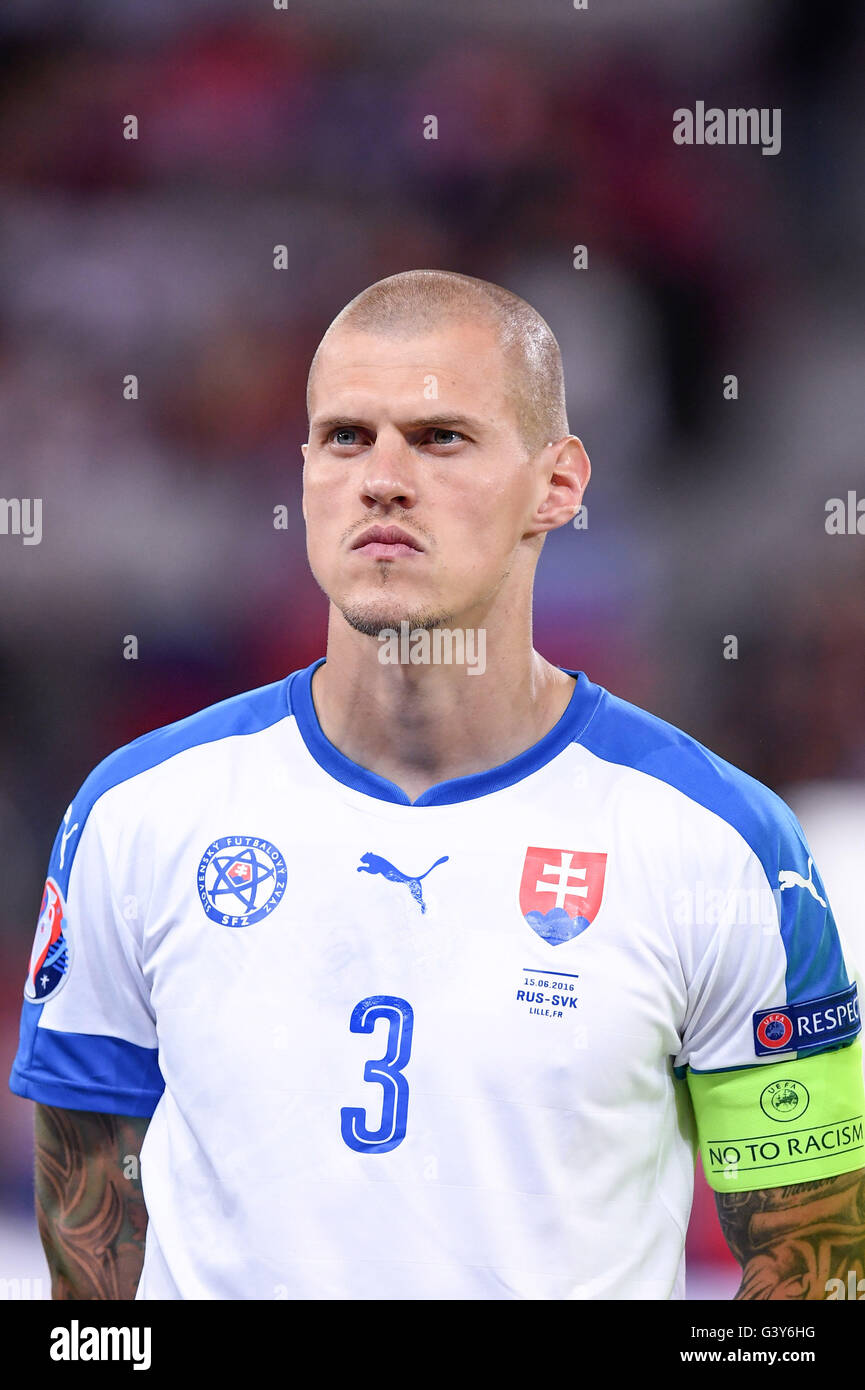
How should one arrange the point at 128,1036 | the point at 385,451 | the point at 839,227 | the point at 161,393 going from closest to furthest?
the point at 385,451
the point at 128,1036
the point at 839,227
the point at 161,393

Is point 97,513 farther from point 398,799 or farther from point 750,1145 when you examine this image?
point 750,1145

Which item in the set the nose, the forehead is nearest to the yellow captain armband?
the nose

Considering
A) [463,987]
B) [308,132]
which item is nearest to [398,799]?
[463,987]

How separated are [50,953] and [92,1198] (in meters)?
0.45

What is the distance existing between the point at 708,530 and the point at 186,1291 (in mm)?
1788

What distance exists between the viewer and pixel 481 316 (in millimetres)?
2188

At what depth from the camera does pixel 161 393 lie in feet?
9.60

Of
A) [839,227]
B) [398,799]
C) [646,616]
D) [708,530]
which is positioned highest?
[839,227]

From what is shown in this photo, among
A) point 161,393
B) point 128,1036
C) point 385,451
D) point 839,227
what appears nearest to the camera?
point 385,451

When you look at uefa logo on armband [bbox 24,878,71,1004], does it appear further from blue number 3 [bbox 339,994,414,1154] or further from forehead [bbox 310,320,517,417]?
forehead [bbox 310,320,517,417]

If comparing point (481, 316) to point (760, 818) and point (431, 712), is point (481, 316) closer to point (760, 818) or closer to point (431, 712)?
point (431, 712)

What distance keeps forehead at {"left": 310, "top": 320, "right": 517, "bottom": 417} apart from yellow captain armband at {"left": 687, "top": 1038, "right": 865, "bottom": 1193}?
114 cm

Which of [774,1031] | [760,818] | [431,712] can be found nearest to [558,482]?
[431,712]

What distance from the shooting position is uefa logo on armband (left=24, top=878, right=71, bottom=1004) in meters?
2.31
